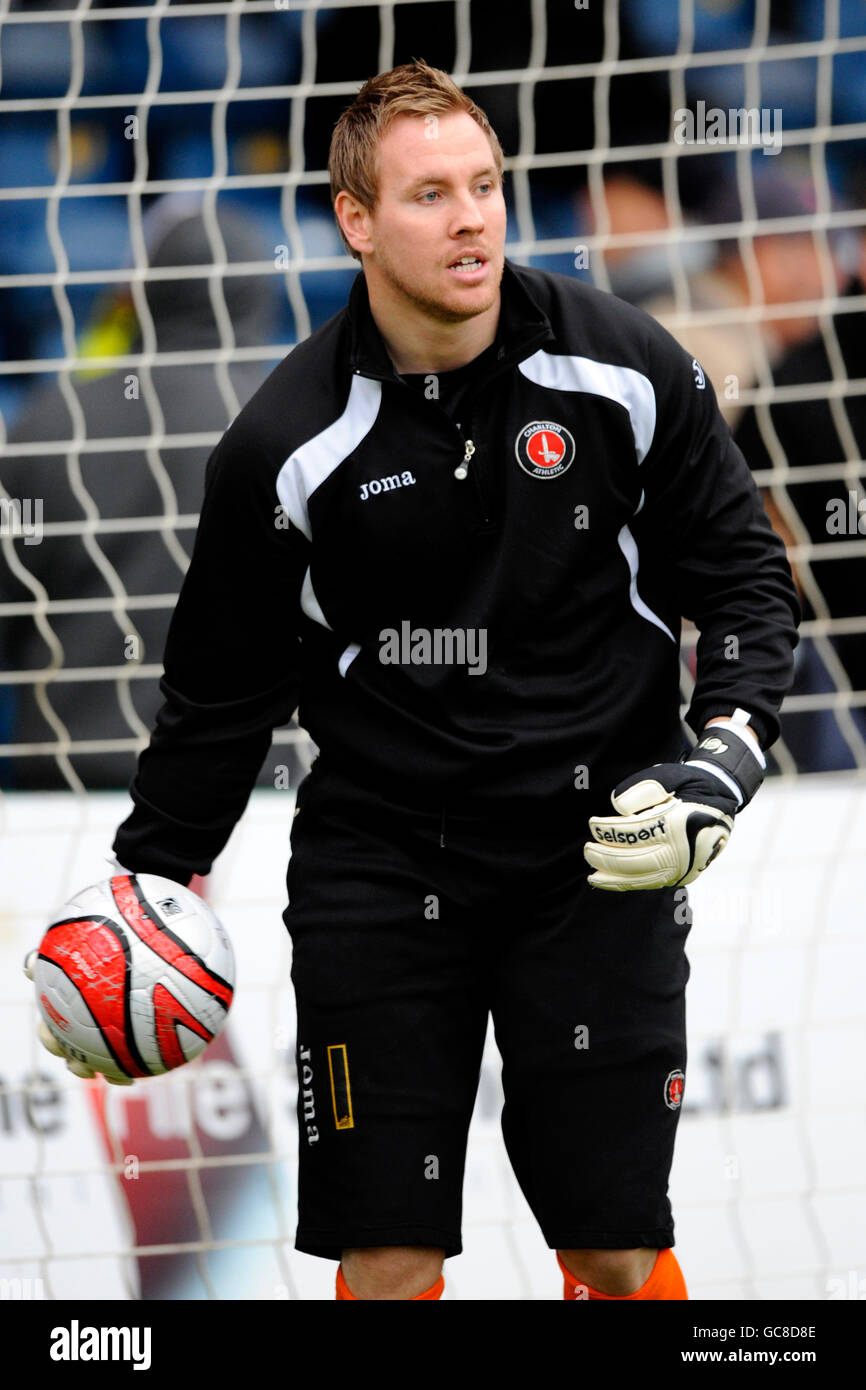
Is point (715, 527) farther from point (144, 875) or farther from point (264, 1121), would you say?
point (264, 1121)

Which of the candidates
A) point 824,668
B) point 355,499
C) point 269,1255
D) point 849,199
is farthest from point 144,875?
point 849,199

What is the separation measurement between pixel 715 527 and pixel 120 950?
104 cm

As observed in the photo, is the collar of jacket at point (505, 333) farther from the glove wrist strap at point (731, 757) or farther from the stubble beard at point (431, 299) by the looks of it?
the glove wrist strap at point (731, 757)

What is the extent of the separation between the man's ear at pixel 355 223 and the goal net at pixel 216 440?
1.67 ft

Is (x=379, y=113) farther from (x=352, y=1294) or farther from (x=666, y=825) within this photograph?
(x=352, y=1294)

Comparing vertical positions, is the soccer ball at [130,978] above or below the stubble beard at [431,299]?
below

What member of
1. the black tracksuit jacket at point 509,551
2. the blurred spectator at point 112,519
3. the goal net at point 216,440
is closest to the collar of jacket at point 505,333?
the black tracksuit jacket at point 509,551

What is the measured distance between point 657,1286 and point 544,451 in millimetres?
1168

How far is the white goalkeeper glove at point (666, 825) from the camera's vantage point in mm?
2305

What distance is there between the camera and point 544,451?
248 cm

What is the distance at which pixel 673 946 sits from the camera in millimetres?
2602

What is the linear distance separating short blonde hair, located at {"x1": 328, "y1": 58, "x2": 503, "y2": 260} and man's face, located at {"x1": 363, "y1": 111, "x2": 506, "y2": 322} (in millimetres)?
16

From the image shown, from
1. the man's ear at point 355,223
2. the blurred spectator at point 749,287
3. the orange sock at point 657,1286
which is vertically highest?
the blurred spectator at point 749,287

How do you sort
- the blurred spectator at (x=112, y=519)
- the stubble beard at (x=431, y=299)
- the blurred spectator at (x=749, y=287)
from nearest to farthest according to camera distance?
the stubble beard at (x=431, y=299) < the blurred spectator at (x=112, y=519) < the blurred spectator at (x=749, y=287)
